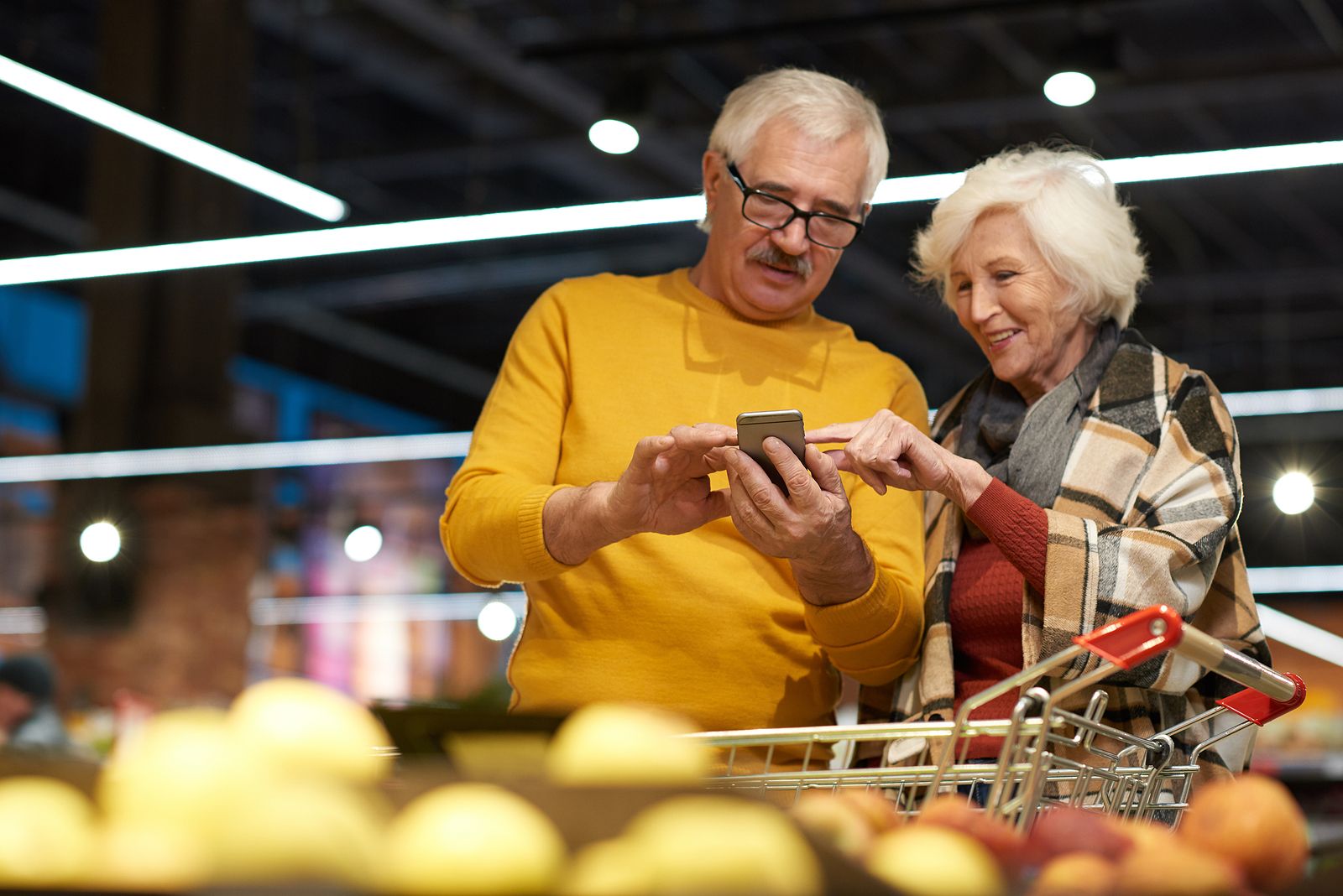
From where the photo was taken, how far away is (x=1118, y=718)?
2002 mm

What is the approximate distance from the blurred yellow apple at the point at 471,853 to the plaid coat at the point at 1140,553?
1179mm

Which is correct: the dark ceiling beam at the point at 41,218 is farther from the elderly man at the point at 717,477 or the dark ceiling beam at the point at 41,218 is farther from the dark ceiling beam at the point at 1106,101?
the elderly man at the point at 717,477

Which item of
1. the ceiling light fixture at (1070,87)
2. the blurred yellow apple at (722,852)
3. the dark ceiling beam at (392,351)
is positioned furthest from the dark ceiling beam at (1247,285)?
the blurred yellow apple at (722,852)

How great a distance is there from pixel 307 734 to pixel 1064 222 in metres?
1.62

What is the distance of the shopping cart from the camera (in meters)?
1.34

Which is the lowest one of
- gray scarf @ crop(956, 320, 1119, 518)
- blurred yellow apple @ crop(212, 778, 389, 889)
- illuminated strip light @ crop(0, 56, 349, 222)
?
blurred yellow apple @ crop(212, 778, 389, 889)

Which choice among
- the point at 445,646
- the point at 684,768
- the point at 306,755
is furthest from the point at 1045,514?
the point at 445,646

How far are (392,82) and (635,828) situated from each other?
10.7 metres

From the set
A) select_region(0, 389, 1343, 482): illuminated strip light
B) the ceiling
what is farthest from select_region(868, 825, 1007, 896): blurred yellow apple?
select_region(0, 389, 1343, 482): illuminated strip light

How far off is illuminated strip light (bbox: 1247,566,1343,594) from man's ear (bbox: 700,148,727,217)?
13.4 meters

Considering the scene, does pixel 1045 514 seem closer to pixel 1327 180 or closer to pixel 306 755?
pixel 306 755

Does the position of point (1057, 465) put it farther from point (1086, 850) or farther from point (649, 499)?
point (1086, 850)

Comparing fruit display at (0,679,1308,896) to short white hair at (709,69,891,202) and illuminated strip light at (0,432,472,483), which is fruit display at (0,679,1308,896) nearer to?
short white hair at (709,69,891,202)

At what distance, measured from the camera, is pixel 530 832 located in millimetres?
862
